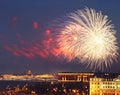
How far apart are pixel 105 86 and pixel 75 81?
857 inches

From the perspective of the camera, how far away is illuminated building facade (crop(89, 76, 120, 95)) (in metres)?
78.6

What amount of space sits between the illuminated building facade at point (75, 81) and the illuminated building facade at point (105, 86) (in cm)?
283

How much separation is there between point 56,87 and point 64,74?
14.9 metres

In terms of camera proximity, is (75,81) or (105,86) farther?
(75,81)

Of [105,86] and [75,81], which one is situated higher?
[75,81]

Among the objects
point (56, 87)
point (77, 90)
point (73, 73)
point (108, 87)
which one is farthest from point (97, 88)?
point (73, 73)

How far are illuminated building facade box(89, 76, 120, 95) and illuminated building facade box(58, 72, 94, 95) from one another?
2.83 metres

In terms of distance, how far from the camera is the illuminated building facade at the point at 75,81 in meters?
89.5

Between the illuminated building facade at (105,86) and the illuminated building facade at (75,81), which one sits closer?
the illuminated building facade at (105,86)

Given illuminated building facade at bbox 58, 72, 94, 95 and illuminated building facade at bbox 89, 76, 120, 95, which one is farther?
illuminated building facade at bbox 58, 72, 94, 95

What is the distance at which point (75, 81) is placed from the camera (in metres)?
102

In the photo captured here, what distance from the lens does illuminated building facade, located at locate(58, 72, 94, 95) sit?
89.5 m

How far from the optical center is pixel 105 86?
80.2 m

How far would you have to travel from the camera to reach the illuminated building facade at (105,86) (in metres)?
78.6
